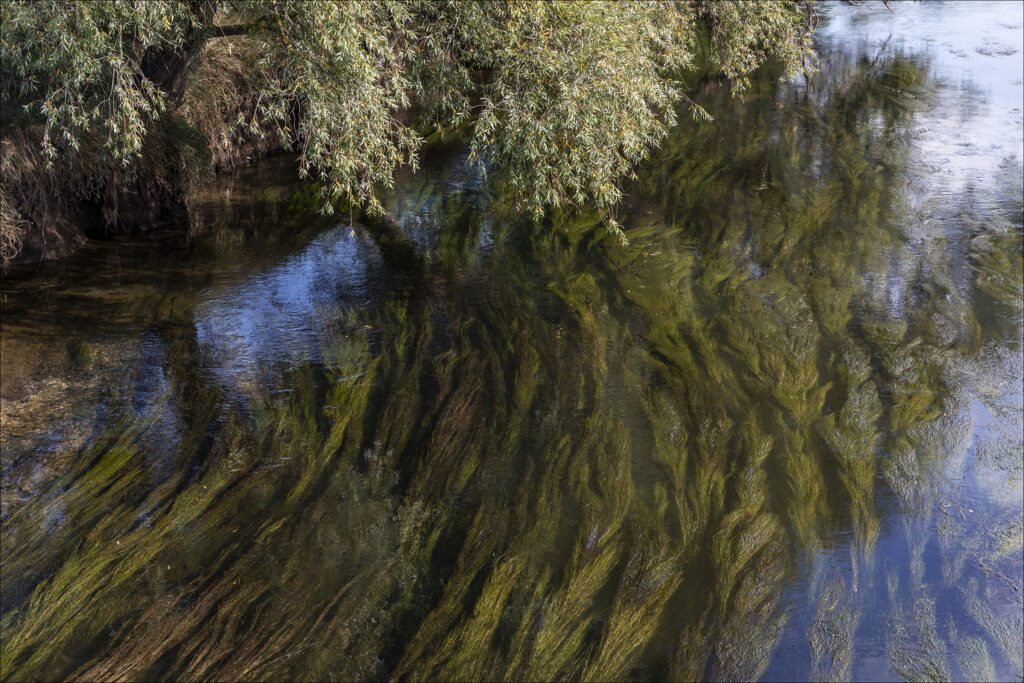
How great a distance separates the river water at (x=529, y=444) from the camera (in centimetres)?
396

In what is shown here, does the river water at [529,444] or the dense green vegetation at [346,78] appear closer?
the river water at [529,444]

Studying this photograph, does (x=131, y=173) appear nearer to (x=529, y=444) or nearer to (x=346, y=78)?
(x=346, y=78)

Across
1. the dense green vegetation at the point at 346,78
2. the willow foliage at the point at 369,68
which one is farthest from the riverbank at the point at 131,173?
the willow foliage at the point at 369,68

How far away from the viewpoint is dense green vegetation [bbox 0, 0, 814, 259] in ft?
19.4

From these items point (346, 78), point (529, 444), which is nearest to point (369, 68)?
point (346, 78)

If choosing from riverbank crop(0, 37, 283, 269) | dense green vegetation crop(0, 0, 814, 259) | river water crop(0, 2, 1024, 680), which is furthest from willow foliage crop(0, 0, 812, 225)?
river water crop(0, 2, 1024, 680)

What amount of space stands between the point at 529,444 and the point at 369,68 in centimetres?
299

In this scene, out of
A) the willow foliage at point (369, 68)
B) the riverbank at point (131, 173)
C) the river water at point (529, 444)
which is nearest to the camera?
the river water at point (529, 444)

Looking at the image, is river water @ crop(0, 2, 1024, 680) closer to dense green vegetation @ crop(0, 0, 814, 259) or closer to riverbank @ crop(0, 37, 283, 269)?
riverbank @ crop(0, 37, 283, 269)

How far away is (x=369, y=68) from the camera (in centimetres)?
615

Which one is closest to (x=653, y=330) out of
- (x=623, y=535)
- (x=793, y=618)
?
(x=623, y=535)

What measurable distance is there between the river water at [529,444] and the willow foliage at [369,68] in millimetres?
1285

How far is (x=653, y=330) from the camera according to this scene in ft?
22.2

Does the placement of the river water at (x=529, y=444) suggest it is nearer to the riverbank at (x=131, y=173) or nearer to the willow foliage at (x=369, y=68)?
the riverbank at (x=131, y=173)
